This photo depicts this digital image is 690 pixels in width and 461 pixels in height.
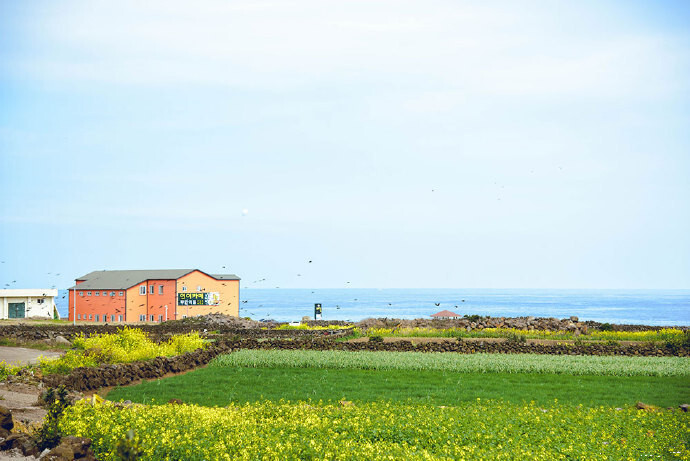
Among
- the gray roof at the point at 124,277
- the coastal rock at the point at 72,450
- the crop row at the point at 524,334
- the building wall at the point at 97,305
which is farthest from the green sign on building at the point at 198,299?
the coastal rock at the point at 72,450

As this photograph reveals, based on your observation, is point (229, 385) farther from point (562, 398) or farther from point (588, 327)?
point (588, 327)

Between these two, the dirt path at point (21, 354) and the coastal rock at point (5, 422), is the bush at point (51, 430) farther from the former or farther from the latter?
the dirt path at point (21, 354)

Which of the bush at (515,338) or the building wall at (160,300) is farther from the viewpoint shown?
the building wall at (160,300)

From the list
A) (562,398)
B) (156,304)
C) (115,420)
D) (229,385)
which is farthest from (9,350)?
(156,304)

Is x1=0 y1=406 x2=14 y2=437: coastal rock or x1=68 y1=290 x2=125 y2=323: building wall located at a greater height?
x1=0 y1=406 x2=14 y2=437: coastal rock

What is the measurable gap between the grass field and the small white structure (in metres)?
39.5

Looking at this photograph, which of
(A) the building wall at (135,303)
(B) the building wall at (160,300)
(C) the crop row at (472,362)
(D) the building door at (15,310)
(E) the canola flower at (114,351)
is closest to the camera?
(E) the canola flower at (114,351)

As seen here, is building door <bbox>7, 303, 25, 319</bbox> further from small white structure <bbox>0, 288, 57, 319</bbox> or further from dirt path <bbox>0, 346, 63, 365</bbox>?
dirt path <bbox>0, 346, 63, 365</bbox>

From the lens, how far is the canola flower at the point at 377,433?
7.95 m

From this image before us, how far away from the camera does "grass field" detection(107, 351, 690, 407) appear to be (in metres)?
14.9

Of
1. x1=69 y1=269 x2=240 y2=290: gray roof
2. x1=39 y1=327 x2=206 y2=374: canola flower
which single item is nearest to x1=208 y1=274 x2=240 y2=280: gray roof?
x1=69 y1=269 x2=240 y2=290: gray roof

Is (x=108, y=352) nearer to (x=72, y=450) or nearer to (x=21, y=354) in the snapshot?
(x=21, y=354)

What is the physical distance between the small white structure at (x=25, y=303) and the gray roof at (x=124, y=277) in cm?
364

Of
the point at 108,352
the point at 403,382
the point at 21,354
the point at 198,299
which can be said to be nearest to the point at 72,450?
the point at 403,382
